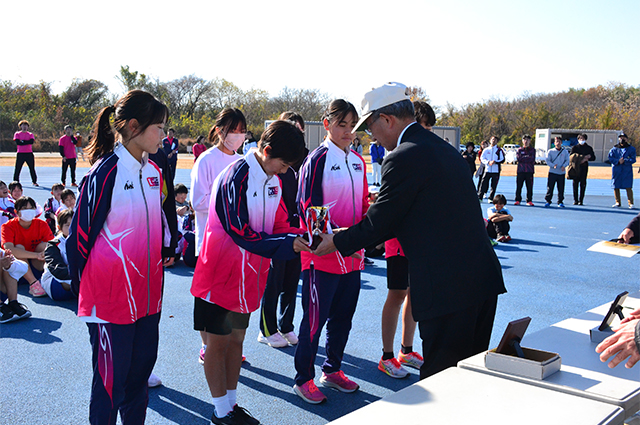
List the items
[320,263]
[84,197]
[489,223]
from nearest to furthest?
[84,197] → [320,263] → [489,223]

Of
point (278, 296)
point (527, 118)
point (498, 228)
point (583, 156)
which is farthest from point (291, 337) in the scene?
point (527, 118)

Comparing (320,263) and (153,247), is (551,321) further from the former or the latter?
(153,247)

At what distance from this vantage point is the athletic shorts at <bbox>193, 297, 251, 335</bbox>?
2.86 meters

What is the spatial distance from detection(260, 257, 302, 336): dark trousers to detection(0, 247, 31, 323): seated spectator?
2415mm

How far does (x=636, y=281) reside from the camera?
23.4 ft

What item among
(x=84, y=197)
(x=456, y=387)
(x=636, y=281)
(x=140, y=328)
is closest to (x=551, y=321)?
(x=636, y=281)

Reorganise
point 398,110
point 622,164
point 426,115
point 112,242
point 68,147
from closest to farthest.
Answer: point 112,242 < point 398,110 < point 426,115 < point 622,164 < point 68,147

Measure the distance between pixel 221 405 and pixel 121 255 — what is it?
1.16 meters

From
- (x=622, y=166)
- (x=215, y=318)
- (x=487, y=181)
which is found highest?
(x=622, y=166)

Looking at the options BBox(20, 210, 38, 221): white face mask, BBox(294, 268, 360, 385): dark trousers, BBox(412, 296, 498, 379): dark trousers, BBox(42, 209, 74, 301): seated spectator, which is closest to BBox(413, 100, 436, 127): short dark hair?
BBox(294, 268, 360, 385): dark trousers

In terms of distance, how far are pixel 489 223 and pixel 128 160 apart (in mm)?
8586

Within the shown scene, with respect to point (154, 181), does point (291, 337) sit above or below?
below

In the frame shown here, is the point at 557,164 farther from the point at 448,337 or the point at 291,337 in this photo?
the point at 448,337

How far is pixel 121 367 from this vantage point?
2.36 metres
